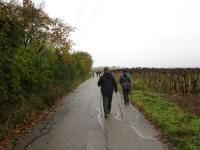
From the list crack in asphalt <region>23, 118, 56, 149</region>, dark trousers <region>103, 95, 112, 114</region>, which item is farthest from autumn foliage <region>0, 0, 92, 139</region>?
dark trousers <region>103, 95, 112, 114</region>

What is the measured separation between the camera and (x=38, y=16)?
24.1 meters

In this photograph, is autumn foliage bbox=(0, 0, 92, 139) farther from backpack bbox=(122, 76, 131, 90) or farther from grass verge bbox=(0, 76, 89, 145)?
backpack bbox=(122, 76, 131, 90)

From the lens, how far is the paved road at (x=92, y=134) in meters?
9.05

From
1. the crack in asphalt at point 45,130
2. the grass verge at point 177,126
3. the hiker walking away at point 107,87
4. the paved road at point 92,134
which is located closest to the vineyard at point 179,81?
the grass verge at point 177,126

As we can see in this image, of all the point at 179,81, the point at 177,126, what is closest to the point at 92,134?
the point at 177,126

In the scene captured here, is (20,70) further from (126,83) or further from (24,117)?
(126,83)

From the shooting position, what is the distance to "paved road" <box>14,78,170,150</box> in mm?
9047

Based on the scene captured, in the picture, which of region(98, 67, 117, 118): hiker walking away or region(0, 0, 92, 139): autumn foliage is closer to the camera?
region(0, 0, 92, 139): autumn foliage

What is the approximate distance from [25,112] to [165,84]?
21.5m

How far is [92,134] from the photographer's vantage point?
10.5 m

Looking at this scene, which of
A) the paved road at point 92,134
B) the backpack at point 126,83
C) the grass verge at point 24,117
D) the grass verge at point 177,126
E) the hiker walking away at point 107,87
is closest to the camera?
the paved road at point 92,134

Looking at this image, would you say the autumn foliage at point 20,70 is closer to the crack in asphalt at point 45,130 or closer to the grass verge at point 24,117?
the grass verge at point 24,117

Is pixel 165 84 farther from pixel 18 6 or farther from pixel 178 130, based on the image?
pixel 178 130

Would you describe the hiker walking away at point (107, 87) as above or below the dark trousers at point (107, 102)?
above
